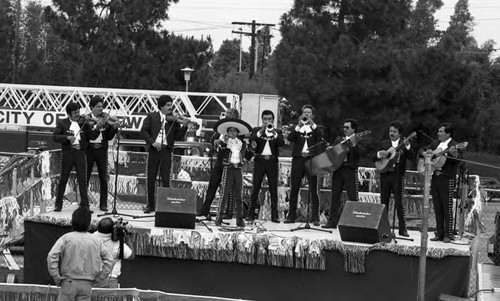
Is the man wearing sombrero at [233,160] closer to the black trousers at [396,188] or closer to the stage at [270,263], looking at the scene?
the stage at [270,263]

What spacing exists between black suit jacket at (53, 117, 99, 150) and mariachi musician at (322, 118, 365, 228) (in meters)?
3.28

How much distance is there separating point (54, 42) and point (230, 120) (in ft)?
115

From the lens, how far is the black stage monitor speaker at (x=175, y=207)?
1188 cm

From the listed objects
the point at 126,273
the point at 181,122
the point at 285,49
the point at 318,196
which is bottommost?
the point at 126,273

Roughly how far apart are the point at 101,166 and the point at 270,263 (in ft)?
9.29

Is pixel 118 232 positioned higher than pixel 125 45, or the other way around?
pixel 125 45

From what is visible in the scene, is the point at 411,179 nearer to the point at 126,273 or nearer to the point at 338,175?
the point at 338,175

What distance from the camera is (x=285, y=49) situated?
27.8 meters

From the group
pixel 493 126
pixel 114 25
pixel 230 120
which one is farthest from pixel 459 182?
pixel 493 126

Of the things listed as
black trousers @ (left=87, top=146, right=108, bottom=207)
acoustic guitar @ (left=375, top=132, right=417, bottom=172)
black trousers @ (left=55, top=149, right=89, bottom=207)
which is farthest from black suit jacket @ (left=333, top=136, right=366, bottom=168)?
black trousers @ (left=55, top=149, right=89, bottom=207)

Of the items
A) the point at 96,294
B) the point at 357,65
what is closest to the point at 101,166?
the point at 96,294

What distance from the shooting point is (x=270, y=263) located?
11.6 metres

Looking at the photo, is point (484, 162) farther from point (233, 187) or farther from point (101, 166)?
point (101, 166)

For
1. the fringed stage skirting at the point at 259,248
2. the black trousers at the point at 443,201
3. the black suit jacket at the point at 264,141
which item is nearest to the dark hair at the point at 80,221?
the fringed stage skirting at the point at 259,248
